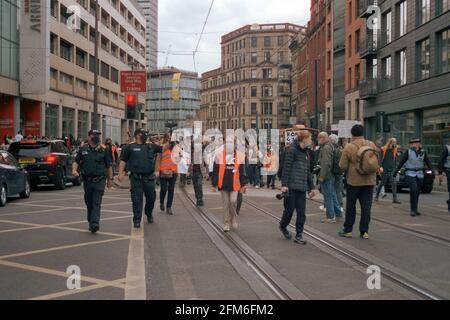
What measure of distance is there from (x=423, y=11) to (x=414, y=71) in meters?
3.43

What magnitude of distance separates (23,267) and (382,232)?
631 cm

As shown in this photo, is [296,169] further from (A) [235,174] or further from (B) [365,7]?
(B) [365,7]

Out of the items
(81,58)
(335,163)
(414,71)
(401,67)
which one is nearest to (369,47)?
(401,67)

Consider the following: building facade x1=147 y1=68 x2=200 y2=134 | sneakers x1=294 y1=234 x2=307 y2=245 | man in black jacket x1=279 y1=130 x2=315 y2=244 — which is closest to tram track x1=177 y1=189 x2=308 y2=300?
sneakers x1=294 y1=234 x2=307 y2=245

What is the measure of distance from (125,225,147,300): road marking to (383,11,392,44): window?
32.4 meters

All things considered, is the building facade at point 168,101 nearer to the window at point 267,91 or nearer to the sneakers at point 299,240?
the window at point 267,91

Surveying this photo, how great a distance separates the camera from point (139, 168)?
34.7ft

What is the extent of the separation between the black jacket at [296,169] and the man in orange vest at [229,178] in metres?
1.18

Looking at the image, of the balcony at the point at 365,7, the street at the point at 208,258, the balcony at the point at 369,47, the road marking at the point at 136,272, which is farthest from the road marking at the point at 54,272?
the balcony at the point at 365,7

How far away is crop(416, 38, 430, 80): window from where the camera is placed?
31.7m

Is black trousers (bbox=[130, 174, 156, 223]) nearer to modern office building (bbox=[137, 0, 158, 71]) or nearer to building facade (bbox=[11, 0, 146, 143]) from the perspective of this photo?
building facade (bbox=[11, 0, 146, 143])

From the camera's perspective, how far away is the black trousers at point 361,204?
30.9 feet

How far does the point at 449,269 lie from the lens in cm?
717

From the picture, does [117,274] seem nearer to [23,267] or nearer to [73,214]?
[23,267]
